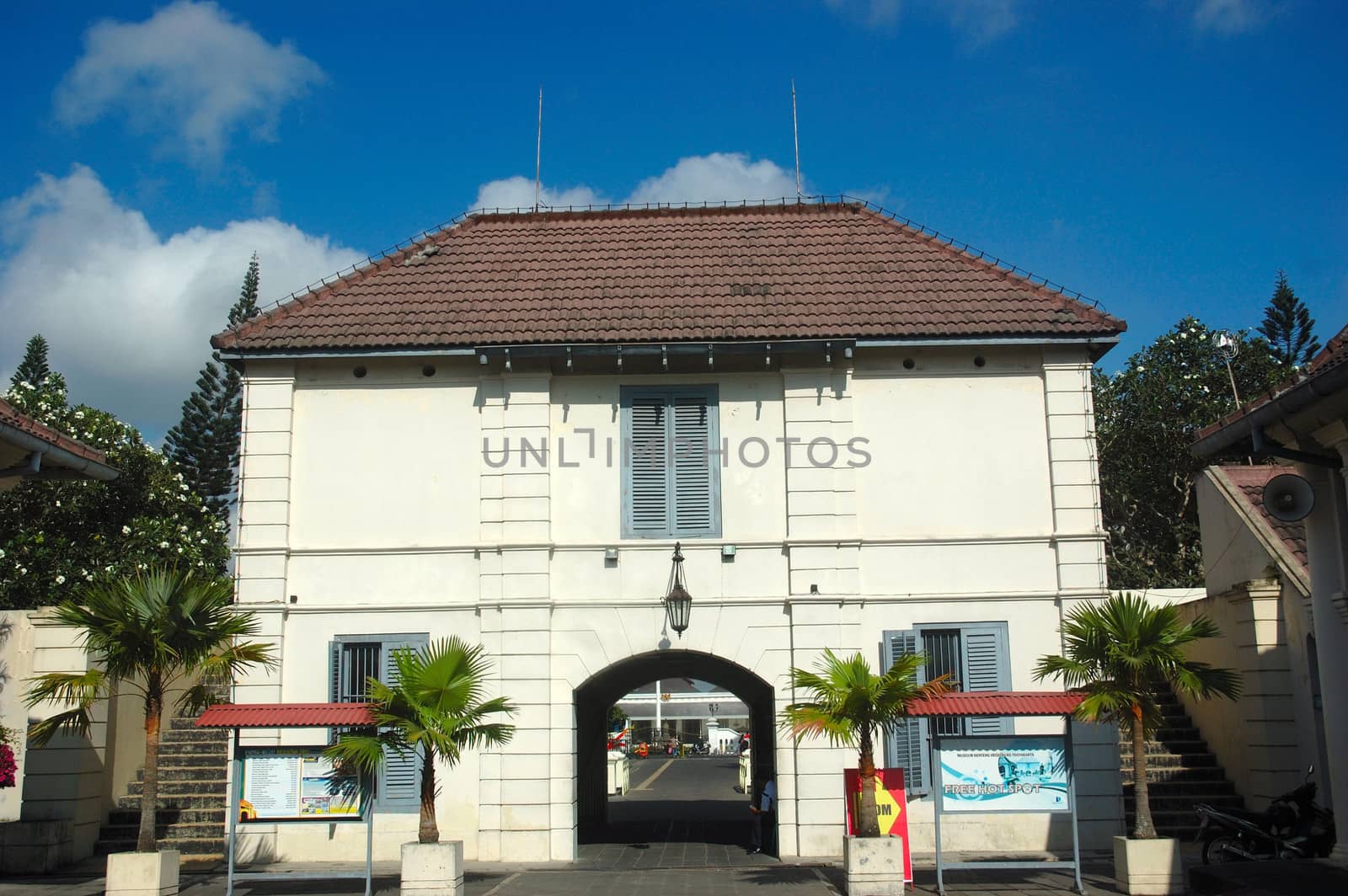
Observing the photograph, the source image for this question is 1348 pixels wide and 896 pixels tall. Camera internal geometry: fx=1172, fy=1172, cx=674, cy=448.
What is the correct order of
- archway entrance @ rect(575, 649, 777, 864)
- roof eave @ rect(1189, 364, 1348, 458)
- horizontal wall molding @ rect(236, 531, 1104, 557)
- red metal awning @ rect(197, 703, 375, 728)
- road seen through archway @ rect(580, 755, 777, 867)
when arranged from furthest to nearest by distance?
archway entrance @ rect(575, 649, 777, 864) < road seen through archway @ rect(580, 755, 777, 867) < horizontal wall molding @ rect(236, 531, 1104, 557) < red metal awning @ rect(197, 703, 375, 728) < roof eave @ rect(1189, 364, 1348, 458)

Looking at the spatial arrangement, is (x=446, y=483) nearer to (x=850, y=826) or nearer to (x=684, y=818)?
(x=850, y=826)

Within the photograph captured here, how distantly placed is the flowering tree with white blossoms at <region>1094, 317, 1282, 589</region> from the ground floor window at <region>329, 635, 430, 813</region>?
88.9 feet

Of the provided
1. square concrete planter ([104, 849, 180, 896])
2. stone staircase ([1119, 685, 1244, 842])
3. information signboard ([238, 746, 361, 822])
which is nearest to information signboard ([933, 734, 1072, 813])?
stone staircase ([1119, 685, 1244, 842])

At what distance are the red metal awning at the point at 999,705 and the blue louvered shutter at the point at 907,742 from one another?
2.78 m

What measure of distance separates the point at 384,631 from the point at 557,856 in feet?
13.0

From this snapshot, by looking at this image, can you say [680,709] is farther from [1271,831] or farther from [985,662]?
[1271,831]

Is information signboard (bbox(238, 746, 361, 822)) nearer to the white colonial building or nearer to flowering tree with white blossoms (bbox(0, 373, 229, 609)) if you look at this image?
the white colonial building

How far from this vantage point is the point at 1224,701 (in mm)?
18719

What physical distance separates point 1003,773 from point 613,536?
20.6ft

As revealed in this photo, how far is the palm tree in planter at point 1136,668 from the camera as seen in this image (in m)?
13.0

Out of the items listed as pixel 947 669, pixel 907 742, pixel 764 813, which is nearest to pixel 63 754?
pixel 764 813

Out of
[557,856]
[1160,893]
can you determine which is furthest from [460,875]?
[1160,893]

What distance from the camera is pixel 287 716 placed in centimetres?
1334

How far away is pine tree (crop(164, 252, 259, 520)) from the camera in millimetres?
40688
